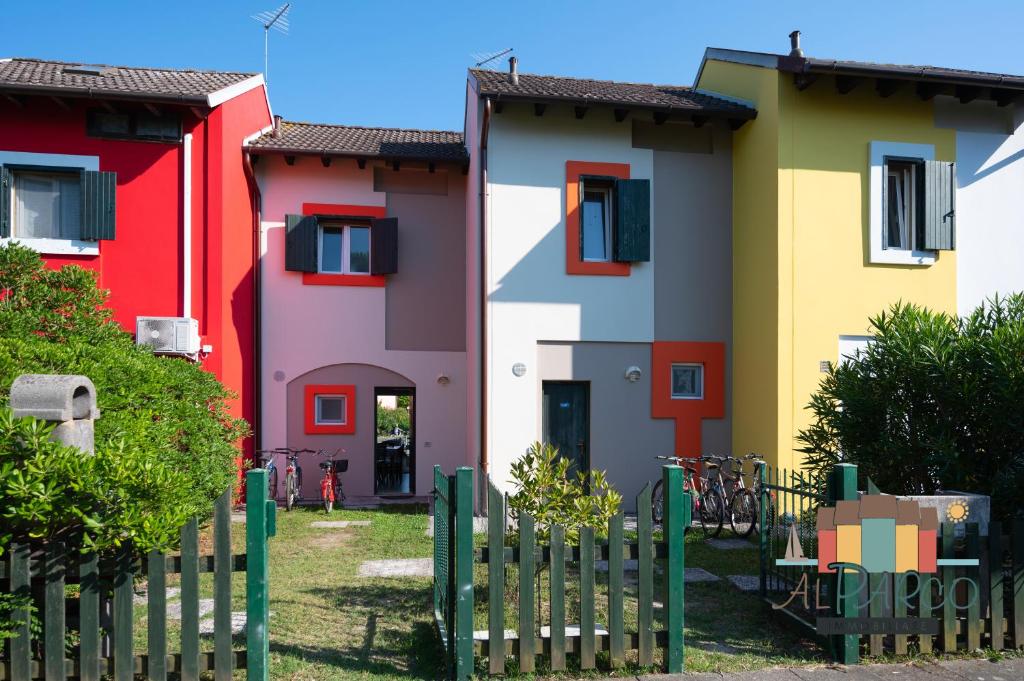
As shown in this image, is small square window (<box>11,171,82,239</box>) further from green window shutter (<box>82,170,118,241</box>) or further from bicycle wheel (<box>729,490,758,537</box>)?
bicycle wheel (<box>729,490,758,537</box>)

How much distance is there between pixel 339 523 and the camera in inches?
368

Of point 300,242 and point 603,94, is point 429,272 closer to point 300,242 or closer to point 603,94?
point 300,242

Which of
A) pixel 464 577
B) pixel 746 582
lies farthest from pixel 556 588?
pixel 746 582

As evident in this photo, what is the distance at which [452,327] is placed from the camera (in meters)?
11.9

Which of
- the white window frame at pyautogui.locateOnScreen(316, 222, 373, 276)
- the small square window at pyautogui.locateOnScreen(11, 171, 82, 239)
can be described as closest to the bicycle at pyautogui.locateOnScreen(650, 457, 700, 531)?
the white window frame at pyautogui.locateOnScreen(316, 222, 373, 276)

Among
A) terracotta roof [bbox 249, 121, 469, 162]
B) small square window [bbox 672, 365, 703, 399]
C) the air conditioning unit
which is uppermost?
terracotta roof [bbox 249, 121, 469, 162]

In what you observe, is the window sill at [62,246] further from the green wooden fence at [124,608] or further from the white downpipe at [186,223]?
the green wooden fence at [124,608]

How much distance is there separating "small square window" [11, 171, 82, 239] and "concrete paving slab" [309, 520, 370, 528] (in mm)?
5332

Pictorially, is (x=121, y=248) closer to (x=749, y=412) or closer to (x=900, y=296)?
(x=749, y=412)

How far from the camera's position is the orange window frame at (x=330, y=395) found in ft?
37.6

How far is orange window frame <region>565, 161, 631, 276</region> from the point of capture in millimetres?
10094

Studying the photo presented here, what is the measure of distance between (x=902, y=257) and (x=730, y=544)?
194 inches

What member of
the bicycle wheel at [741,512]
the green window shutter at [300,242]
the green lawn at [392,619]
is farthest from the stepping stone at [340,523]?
the bicycle wheel at [741,512]

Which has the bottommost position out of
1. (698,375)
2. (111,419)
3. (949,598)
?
(949,598)
